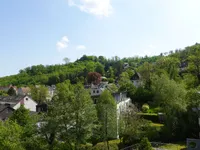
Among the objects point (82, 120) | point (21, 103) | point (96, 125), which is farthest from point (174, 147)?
point (21, 103)

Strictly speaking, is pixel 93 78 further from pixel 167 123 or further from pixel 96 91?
pixel 167 123

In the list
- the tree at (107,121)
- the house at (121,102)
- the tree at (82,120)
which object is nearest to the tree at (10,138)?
the tree at (82,120)

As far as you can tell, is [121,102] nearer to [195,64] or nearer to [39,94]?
[195,64]

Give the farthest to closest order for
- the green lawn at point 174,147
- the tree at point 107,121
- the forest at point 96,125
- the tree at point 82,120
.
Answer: the tree at point 107,121
the green lawn at point 174,147
the tree at point 82,120
the forest at point 96,125

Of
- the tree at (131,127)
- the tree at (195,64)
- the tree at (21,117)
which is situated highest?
the tree at (195,64)

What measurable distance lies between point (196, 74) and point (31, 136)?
38.4 meters

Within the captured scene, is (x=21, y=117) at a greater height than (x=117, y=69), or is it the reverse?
(x=117, y=69)

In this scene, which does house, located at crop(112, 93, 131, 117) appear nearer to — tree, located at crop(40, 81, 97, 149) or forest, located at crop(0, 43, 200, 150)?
forest, located at crop(0, 43, 200, 150)

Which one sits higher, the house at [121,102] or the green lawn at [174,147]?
the house at [121,102]

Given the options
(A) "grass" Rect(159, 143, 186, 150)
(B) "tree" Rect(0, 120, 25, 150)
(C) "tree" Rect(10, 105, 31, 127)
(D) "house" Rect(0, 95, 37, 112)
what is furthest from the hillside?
(B) "tree" Rect(0, 120, 25, 150)

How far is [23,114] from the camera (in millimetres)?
29484

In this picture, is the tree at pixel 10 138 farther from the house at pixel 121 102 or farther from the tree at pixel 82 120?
the house at pixel 121 102

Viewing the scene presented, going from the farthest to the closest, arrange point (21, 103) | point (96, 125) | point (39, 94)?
point (39, 94) → point (21, 103) → point (96, 125)

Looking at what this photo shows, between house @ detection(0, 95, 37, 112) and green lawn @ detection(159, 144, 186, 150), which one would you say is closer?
green lawn @ detection(159, 144, 186, 150)
